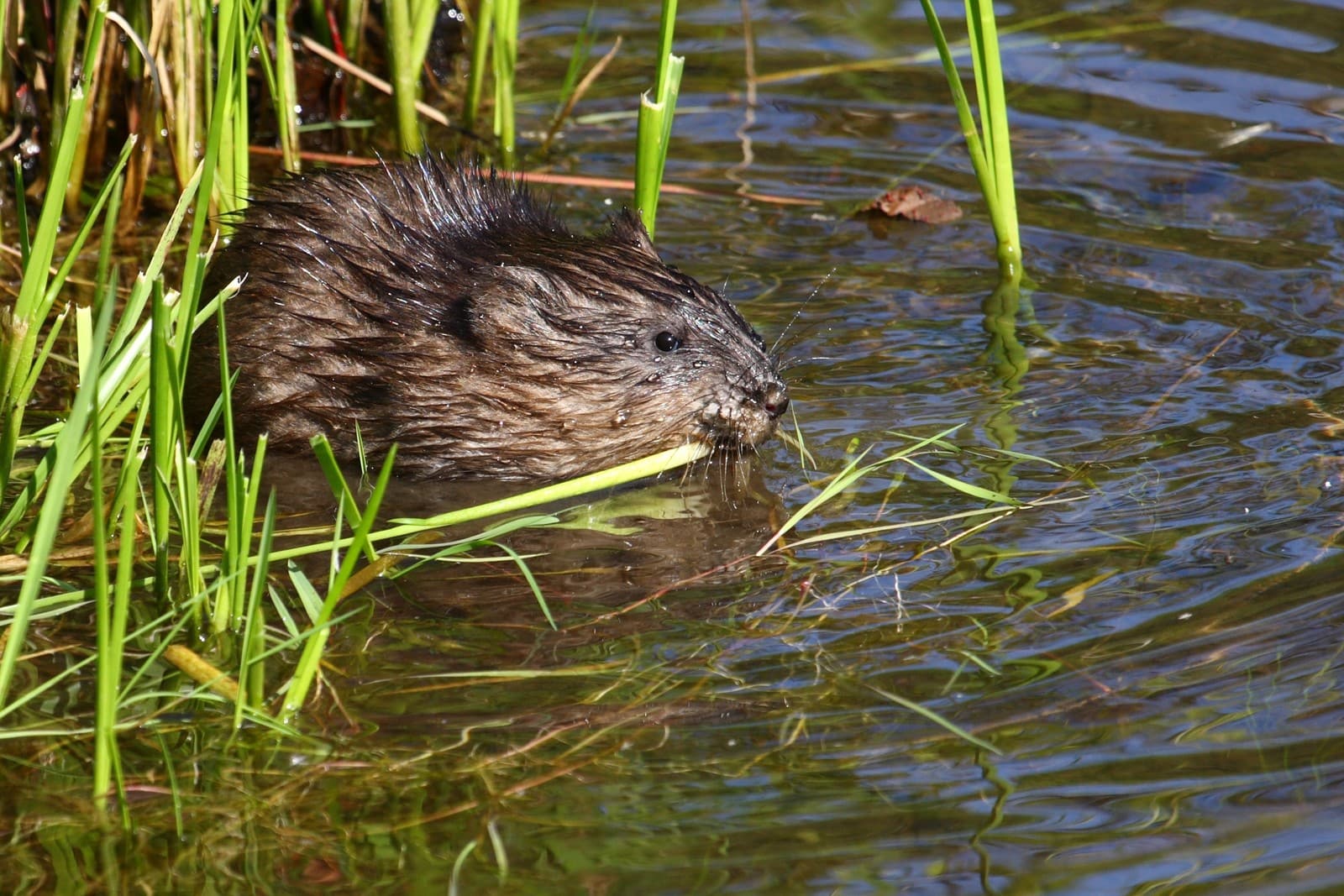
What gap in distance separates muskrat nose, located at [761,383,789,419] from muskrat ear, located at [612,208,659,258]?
0.63 metres

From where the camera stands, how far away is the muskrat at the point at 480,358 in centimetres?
459

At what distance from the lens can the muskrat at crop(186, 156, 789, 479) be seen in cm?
459

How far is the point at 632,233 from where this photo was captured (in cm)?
488

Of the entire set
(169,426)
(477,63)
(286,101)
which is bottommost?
(169,426)

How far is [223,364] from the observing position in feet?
9.80

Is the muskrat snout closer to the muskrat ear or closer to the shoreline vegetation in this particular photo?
the shoreline vegetation

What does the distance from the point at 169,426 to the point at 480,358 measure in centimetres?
156

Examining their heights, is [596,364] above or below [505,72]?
below

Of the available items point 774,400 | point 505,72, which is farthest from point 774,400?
point 505,72

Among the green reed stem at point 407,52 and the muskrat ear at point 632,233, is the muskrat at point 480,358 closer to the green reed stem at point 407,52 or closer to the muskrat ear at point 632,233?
the muskrat ear at point 632,233

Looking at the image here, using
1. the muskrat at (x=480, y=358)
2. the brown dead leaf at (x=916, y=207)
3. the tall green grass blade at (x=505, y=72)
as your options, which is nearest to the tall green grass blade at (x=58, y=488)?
the muskrat at (x=480, y=358)

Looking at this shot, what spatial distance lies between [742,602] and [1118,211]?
3046 millimetres

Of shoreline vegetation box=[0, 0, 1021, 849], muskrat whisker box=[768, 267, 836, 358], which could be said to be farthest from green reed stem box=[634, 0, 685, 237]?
muskrat whisker box=[768, 267, 836, 358]

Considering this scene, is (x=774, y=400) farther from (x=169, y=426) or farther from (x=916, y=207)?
(x=916, y=207)
